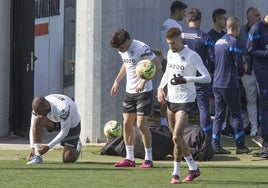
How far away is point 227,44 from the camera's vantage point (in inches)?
576

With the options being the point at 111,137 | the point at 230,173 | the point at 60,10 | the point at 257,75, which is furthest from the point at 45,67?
the point at 230,173

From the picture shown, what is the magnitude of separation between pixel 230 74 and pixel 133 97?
217 centimetres

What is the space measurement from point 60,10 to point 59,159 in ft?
24.2

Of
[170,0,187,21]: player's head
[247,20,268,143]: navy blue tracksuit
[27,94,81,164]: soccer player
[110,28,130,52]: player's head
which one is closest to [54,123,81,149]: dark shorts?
[27,94,81,164]: soccer player

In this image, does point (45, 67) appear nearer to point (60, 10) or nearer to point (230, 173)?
point (60, 10)

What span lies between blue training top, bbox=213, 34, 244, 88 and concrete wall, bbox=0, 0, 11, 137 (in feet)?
14.0

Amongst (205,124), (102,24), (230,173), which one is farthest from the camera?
(102,24)

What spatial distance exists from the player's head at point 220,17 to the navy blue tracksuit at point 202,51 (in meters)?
0.61

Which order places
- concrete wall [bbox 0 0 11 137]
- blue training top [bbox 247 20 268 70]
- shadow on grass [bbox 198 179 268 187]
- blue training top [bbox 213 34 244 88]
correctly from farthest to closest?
1. concrete wall [bbox 0 0 11 137]
2. blue training top [bbox 213 34 244 88]
3. blue training top [bbox 247 20 268 70]
4. shadow on grass [bbox 198 179 268 187]

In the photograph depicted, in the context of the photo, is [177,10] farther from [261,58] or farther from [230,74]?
[261,58]

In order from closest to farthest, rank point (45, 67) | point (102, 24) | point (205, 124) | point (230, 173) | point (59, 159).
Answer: point (230, 173), point (59, 159), point (205, 124), point (102, 24), point (45, 67)

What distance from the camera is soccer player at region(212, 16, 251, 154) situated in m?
14.6

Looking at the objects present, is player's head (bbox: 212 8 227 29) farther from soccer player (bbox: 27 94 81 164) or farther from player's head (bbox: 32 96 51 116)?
player's head (bbox: 32 96 51 116)

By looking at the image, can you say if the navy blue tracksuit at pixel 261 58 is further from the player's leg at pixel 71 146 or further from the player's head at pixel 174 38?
the player's leg at pixel 71 146
